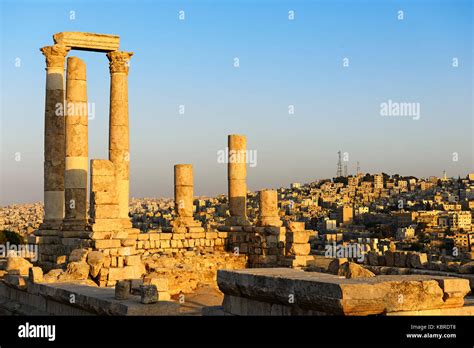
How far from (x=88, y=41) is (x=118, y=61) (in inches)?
50.0

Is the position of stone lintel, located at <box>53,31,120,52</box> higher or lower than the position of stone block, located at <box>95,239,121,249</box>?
higher

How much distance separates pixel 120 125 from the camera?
82.4 feet

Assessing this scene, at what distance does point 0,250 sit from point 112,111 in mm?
16319

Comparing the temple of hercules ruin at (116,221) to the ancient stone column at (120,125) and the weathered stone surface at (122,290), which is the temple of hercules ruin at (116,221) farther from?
the weathered stone surface at (122,290)

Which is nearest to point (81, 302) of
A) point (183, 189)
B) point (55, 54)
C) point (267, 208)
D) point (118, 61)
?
point (267, 208)

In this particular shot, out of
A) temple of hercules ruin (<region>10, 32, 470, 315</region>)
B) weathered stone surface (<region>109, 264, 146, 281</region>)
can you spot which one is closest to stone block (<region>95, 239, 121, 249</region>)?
temple of hercules ruin (<region>10, 32, 470, 315</region>)

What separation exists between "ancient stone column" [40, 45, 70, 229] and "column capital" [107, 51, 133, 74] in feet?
5.28

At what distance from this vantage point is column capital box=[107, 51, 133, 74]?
25.3 m

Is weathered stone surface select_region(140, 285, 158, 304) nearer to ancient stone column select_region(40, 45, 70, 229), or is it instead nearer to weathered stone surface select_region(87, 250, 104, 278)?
weathered stone surface select_region(87, 250, 104, 278)

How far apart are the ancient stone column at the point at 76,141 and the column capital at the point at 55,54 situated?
0.88 feet

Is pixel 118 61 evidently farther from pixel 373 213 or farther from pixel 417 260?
pixel 373 213

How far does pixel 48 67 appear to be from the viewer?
79.8ft

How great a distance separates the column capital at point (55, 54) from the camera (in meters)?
24.1
